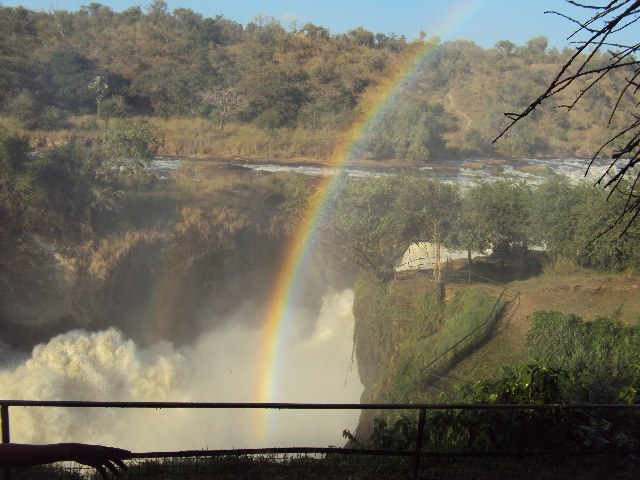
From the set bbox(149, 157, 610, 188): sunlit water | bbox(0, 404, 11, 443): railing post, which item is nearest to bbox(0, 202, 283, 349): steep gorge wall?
bbox(149, 157, 610, 188): sunlit water

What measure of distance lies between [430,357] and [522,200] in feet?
24.3

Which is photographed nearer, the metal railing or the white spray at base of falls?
the metal railing

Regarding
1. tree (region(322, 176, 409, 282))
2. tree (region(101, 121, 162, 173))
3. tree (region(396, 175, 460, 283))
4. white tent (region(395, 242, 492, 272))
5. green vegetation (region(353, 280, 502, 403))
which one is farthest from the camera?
tree (region(101, 121, 162, 173))

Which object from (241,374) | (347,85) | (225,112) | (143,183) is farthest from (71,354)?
(347,85)

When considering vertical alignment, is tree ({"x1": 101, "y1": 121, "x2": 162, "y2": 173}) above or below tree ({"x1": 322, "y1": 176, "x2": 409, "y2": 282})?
above

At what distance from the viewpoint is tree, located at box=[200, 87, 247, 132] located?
3311 cm

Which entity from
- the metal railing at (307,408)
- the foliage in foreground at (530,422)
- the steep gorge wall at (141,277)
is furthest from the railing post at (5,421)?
the steep gorge wall at (141,277)

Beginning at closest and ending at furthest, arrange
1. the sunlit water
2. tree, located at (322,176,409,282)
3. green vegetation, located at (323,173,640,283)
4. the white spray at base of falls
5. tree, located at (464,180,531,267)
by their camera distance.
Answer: the white spray at base of falls, green vegetation, located at (323,173,640,283), tree, located at (322,176,409,282), tree, located at (464,180,531,267), the sunlit water

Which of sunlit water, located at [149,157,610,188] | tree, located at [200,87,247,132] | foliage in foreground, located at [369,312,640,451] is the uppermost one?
tree, located at [200,87,247,132]

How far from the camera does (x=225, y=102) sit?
→ 33.3m

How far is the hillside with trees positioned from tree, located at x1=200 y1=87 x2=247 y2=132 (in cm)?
8

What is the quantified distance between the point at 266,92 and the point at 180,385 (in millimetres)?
22097

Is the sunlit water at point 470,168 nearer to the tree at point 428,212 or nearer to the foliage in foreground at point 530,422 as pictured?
the tree at point 428,212

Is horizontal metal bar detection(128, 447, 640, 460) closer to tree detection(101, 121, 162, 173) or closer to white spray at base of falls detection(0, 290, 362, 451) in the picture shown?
white spray at base of falls detection(0, 290, 362, 451)
